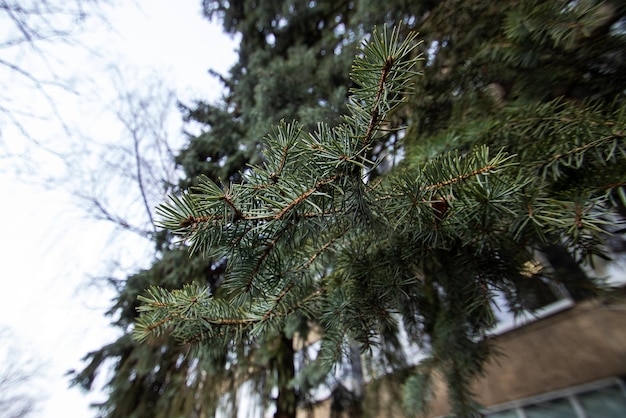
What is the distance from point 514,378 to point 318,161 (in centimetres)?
548

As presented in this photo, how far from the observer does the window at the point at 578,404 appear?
360 centimetres

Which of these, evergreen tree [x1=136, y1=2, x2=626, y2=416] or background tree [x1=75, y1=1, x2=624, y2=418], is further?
background tree [x1=75, y1=1, x2=624, y2=418]

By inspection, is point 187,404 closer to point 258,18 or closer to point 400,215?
point 400,215

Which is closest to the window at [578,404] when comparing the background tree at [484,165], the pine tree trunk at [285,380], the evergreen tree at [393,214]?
the pine tree trunk at [285,380]

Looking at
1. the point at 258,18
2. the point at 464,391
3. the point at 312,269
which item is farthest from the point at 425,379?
the point at 258,18

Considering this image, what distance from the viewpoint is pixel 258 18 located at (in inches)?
171

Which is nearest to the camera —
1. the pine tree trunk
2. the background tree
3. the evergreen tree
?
the evergreen tree

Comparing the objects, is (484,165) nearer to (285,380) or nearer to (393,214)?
(393,214)

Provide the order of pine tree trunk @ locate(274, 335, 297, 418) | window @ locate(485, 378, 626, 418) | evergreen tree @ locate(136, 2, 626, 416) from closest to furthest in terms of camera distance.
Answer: evergreen tree @ locate(136, 2, 626, 416) < pine tree trunk @ locate(274, 335, 297, 418) < window @ locate(485, 378, 626, 418)

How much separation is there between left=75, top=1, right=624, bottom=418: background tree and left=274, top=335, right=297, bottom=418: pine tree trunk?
4 cm

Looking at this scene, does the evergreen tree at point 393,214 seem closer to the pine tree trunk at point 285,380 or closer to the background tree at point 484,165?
the background tree at point 484,165

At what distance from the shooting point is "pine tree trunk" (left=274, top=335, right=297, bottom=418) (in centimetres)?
247

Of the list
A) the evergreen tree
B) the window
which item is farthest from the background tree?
the window

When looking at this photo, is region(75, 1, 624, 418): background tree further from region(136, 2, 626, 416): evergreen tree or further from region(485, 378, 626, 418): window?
region(485, 378, 626, 418): window
